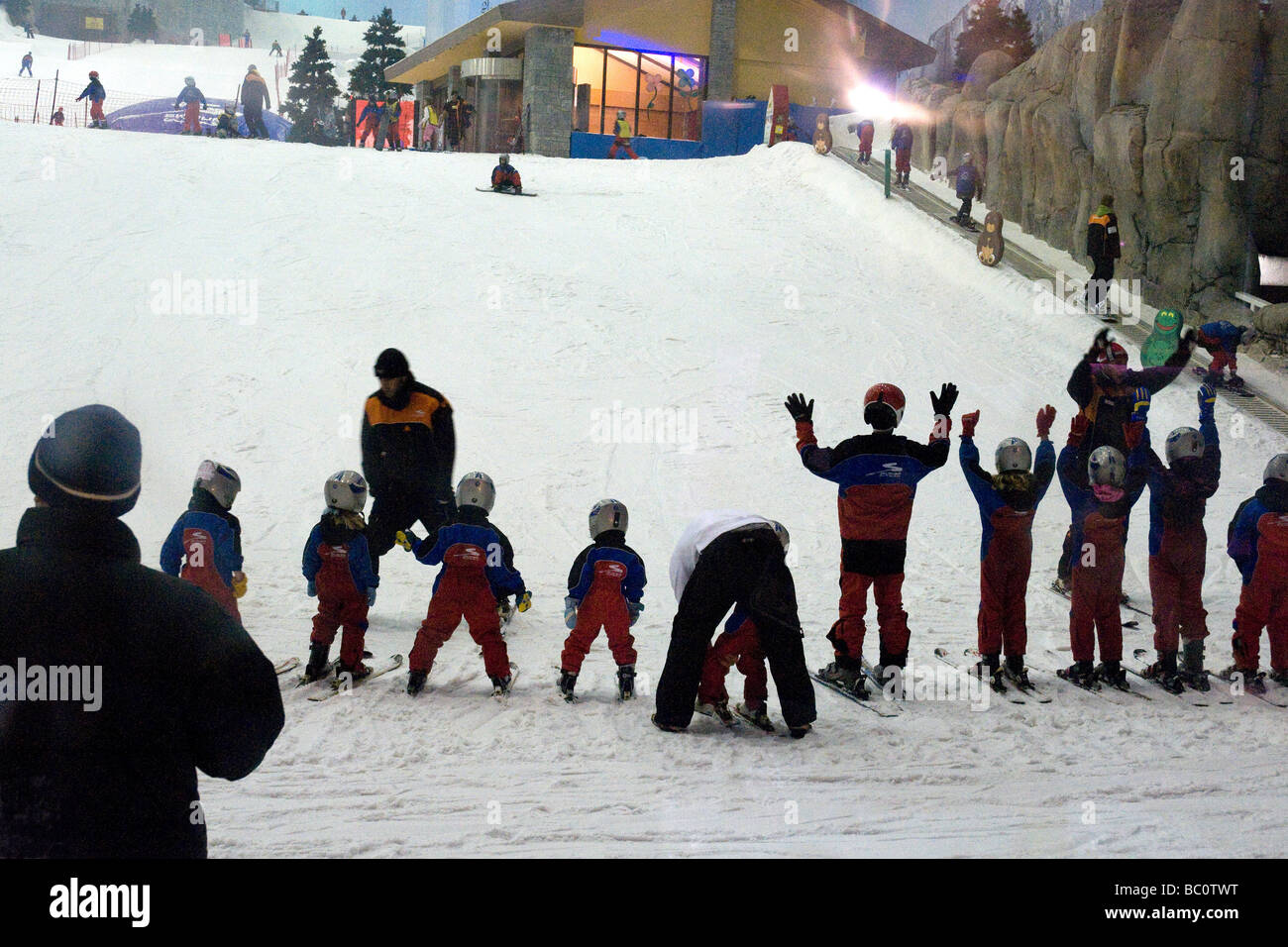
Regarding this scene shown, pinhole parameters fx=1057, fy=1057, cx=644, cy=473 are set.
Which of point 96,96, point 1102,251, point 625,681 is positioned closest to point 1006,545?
point 625,681

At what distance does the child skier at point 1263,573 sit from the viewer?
233 inches

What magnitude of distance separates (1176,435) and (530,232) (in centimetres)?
1255

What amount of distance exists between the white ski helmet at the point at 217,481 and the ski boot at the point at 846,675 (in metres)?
3.42

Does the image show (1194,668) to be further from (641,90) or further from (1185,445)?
(641,90)

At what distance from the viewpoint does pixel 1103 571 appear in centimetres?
595

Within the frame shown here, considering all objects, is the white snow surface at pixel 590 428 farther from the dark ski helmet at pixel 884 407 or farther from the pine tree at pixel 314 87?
the pine tree at pixel 314 87

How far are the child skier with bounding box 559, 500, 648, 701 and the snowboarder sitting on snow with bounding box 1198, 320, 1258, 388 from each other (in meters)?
4.39

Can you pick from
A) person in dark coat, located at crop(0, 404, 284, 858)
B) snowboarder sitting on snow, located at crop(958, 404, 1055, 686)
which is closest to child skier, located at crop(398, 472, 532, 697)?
snowboarder sitting on snow, located at crop(958, 404, 1055, 686)

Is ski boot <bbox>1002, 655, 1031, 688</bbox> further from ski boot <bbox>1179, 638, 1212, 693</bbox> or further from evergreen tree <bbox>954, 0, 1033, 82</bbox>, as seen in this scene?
evergreen tree <bbox>954, 0, 1033, 82</bbox>

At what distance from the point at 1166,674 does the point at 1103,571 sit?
0.78m

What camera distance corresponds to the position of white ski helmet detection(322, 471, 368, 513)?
561 centimetres

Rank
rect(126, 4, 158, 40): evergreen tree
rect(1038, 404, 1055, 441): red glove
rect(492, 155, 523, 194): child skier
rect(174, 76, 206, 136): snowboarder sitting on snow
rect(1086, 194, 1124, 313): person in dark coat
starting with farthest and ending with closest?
rect(126, 4, 158, 40): evergreen tree
rect(174, 76, 206, 136): snowboarder sitting on snow
rect(492, 155, 523, 194): child skier
rect(1086, 194, 1124, 313): person in dark coat
rect(1038, 404, 1055, 441): red glove

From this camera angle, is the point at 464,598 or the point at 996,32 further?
the point at 996,32

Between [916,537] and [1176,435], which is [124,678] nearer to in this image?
[1176,435]
